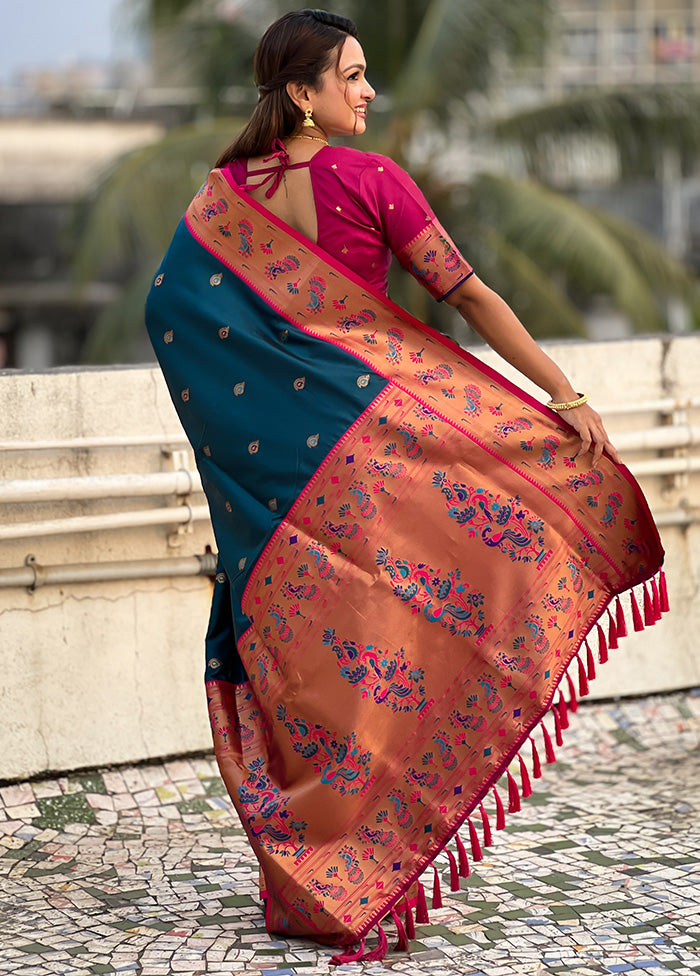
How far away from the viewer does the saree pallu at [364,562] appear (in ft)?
9.77

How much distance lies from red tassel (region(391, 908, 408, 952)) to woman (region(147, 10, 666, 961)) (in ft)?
0.04

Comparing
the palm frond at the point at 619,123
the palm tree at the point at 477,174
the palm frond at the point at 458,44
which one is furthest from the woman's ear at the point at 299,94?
the palm frond at the point at 619,123

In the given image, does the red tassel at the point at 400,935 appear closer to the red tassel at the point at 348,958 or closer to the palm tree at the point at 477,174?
the red tassel at the point at 348,958

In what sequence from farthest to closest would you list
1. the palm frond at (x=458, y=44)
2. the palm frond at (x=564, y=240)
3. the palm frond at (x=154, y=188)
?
the palm frond at (x=458, y=44), the palm frond at (x=564, y=240), the palm frond at (x=154, y=188)

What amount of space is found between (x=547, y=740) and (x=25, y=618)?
164 centimetres

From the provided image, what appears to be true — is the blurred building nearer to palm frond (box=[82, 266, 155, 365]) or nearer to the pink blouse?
palm frond (box=[82, 266, 155, 365])

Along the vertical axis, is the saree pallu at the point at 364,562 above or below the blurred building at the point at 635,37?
below

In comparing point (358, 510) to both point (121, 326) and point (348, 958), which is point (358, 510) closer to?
point (348, 958)

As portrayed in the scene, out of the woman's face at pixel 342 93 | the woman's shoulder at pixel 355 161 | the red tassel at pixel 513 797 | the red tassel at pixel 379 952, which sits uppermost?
the woman's face at pixel 342 93

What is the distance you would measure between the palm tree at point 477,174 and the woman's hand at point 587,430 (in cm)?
936

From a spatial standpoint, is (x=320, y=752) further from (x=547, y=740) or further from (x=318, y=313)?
(x=318, y=313)

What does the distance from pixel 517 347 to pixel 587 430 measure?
0.78 feet

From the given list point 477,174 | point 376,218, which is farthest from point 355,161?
point 477,174

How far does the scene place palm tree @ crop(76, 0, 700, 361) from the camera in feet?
40.7
